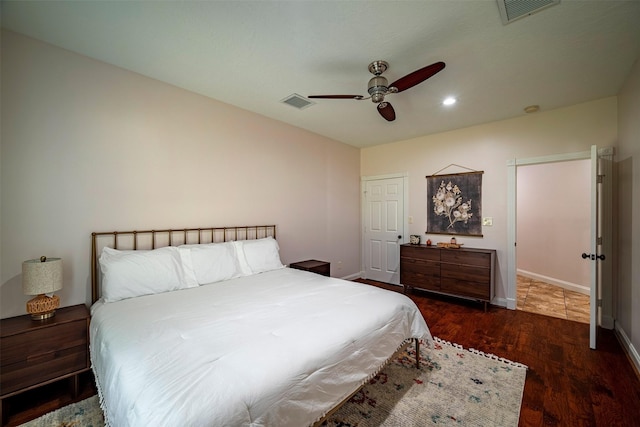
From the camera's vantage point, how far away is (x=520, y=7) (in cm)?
173

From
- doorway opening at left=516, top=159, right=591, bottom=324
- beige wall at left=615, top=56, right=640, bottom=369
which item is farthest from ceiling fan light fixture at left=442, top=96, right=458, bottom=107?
doorway opening at left=516, top=159, right=591, bottom=324

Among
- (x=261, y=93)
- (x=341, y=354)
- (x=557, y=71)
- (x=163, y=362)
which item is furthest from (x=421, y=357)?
(x=261, y=93)

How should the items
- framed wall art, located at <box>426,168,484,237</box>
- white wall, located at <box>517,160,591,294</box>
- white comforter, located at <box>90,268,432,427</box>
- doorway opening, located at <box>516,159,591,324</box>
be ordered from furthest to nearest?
white wall, located at <box>517,160,591,294</box>, doorway opening, located at <box>516,159,591,324</box>, framed wall art, located at <box>426,168,484,237</box>, white comforter, located at <box>90,268,432,427</box>

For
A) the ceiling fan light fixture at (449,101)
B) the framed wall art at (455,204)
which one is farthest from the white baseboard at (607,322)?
the ceiling fan light fixture at (449,101)

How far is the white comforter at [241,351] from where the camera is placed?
1.05 meters

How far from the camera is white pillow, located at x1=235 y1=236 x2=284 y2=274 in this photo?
10.1ft

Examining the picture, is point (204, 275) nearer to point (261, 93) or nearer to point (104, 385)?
point (104, 385)

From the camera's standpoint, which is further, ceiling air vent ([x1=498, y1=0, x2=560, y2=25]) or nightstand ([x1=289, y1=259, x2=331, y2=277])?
nightstand ([x1=289, y1=259, x2=331, y2=277])

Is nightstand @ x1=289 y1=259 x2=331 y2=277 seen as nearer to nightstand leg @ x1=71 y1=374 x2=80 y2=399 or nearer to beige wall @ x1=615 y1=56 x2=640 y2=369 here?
nightstand leg @ x1=71 y1=374 x2=80 y2=399

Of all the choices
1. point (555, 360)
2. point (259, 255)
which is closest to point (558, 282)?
point (555, 360)

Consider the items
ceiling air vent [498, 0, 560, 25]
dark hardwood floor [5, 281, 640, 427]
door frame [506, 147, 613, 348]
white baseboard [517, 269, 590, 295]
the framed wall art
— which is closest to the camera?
ceiling air vent [498, 0, 560, 25]

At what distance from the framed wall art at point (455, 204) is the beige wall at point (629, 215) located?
4.78 feet

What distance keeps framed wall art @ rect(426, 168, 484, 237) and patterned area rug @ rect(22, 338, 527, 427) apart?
217 centimetres

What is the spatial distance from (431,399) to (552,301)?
3.51 m
